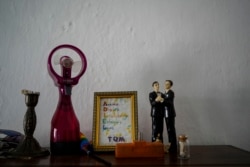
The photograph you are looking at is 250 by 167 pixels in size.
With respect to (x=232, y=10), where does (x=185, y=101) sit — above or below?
below

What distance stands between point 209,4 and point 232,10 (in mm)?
112

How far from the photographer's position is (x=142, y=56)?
1.01m

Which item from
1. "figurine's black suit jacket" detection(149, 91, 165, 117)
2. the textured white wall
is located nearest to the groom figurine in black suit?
"figurine's black suit jacket" detection(149, 91, 165, 117)

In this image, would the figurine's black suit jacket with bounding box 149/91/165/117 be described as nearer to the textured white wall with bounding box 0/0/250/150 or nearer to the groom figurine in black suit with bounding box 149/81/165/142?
the groom figurine in black suit with bounding box 149/81/165/142

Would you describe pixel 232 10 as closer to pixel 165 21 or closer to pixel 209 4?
pixel 209 4

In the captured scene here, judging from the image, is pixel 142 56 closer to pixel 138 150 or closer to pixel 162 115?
pixel 162 115

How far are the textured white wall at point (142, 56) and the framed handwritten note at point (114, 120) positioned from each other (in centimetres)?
17

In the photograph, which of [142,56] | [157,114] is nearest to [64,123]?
[157,114]

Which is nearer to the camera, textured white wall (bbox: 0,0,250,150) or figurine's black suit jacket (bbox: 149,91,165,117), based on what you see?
figurine's black suit jacket (bbox: 149,91,165,117)

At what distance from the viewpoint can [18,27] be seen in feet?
3.34

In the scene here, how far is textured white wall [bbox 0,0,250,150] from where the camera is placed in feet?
3.20

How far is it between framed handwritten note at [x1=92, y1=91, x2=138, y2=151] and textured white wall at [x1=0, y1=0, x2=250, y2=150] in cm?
17

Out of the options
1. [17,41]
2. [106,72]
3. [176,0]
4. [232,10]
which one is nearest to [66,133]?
[106,72]

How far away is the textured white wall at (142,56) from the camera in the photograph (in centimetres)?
98
